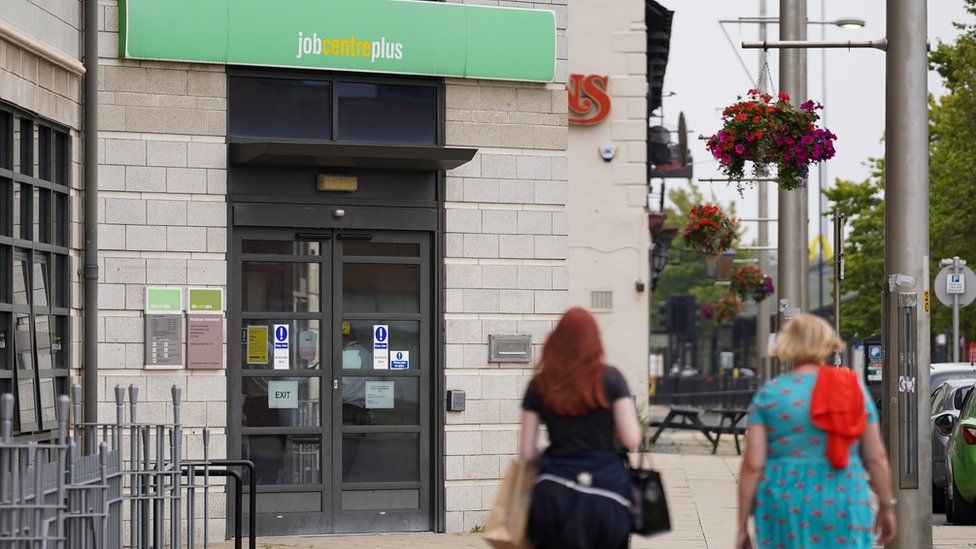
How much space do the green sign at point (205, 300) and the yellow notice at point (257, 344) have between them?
0.42 metres

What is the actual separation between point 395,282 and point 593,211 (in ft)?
32.8

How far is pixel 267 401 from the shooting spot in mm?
14320

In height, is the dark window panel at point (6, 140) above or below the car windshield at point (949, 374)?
above

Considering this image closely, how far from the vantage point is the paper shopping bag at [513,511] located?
285 inches

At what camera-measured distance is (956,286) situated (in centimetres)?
2425

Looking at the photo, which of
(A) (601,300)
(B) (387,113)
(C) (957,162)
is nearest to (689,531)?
(B) (387,113)

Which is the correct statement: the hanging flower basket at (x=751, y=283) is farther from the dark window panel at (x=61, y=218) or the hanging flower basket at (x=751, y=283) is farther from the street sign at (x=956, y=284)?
the dark window panel at (x=61, y=218)

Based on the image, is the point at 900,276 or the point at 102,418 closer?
the point at 900,276

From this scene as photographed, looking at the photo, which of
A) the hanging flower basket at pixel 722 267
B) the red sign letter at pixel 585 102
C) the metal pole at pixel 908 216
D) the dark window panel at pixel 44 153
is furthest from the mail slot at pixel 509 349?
the hanging flower basket at pixel 722 267

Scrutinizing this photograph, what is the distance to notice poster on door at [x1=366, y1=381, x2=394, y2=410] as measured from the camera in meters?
14.6

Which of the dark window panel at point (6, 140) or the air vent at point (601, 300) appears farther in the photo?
the air vent at point (601, 300)

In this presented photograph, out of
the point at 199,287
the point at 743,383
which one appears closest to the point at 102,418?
the point at 199,287

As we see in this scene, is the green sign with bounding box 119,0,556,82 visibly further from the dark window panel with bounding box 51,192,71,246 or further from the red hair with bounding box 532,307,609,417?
the red hair with bounding box 532,307,609,417

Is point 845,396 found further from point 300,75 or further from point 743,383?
point 743,383
